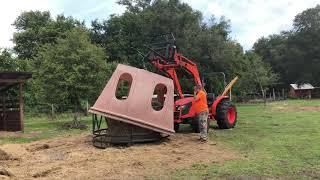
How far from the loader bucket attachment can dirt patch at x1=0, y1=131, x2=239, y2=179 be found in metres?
0.60

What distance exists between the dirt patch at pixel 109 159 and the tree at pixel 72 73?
9.61 m

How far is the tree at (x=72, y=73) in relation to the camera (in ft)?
78.4

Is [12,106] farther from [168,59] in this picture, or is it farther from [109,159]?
[109,159]

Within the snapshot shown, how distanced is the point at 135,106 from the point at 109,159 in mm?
2277

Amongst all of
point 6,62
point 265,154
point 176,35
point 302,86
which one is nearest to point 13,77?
point 265,154

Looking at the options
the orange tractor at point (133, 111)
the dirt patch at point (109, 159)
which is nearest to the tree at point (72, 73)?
the dirt patch at point (109, 159)

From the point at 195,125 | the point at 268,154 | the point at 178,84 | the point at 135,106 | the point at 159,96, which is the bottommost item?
the point at 268,154

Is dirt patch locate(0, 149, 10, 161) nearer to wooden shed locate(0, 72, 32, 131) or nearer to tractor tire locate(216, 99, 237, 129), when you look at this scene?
tractor tire locate(216, 99, 237, 129)

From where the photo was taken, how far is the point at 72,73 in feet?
78.2

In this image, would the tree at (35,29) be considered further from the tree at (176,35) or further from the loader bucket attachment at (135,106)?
the loader bucket attachment at (135,106)

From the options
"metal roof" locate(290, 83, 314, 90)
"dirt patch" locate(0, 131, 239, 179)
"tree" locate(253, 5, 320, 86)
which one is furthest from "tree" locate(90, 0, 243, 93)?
"dirt patch" locate(0, 131, 239, 179)

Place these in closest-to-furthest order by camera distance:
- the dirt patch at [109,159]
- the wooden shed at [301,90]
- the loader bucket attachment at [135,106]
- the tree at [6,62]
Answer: the dirt patch at [109,159], the loader bucket attachment at [135,106], the tree at [6,62], the wooden shed at [301,90]

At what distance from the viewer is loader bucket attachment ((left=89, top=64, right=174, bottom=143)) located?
1298 cm

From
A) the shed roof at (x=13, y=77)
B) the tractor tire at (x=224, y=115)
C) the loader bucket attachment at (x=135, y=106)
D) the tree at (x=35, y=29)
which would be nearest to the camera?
the loader bucket attachment at (x=135, y=106)
